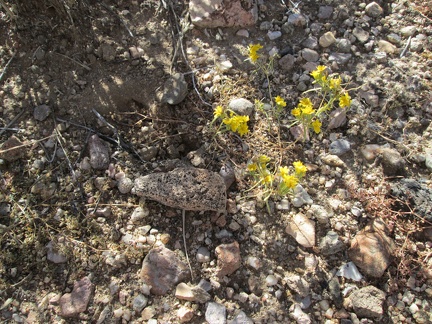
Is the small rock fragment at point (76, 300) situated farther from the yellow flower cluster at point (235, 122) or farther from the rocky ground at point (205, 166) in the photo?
the yellow flower cluster at point (235, 122)

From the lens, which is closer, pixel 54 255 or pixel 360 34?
pixel 54 255

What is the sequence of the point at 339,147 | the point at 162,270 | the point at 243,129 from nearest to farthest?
the point at 162,270 < the point at 243,129 < the point at 339,147

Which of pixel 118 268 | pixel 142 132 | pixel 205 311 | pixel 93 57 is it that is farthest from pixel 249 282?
pixel 93 57

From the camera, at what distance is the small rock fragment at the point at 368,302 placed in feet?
7.89

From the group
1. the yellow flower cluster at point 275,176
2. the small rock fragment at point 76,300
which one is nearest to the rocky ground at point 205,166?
the small rock fragment at point 76,300

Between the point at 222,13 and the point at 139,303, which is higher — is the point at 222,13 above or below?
above

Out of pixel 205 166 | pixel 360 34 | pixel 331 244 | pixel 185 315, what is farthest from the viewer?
pixel 360 34

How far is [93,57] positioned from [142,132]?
737mm

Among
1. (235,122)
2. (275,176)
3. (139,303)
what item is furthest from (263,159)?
(139,303)

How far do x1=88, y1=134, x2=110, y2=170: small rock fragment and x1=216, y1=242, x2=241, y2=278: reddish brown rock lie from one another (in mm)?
1018

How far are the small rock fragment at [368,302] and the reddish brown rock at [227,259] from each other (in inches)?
29.7

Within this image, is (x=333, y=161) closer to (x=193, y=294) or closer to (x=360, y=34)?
(x=360, y=34)

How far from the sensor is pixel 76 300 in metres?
2.41

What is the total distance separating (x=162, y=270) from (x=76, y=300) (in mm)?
549
